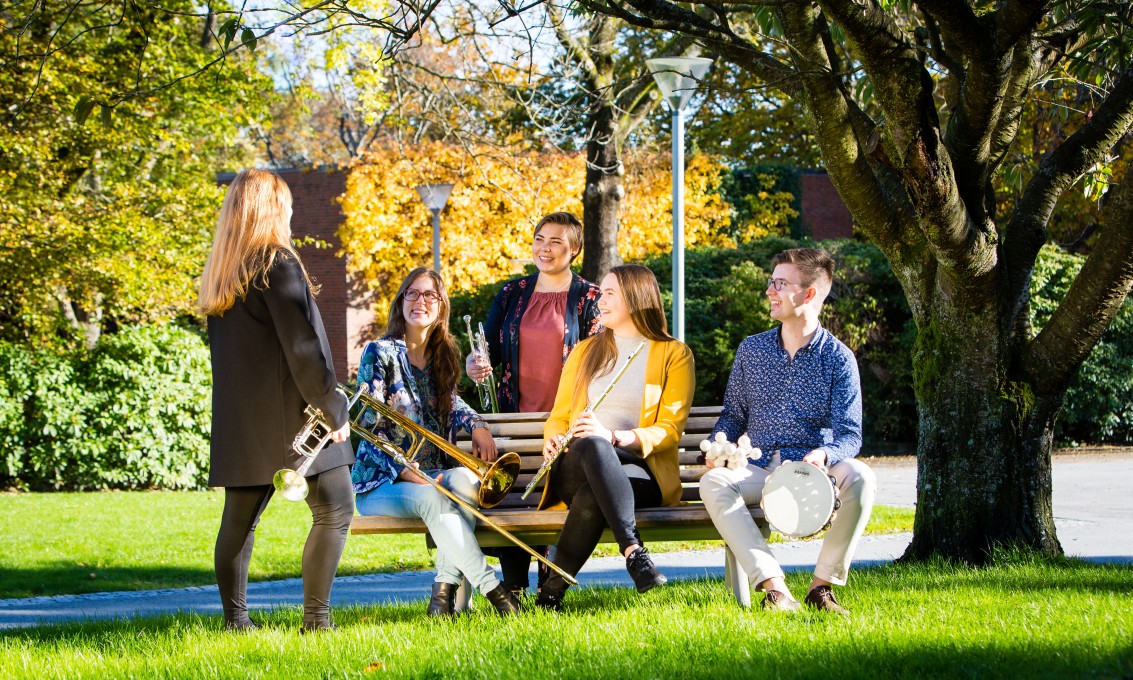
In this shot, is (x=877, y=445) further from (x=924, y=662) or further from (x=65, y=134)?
(x=924, y=662)

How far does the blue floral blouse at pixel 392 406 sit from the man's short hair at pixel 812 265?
1.71m

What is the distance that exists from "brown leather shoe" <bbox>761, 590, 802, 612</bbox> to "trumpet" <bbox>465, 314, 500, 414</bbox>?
5.98 ft

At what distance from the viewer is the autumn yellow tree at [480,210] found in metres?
24.3

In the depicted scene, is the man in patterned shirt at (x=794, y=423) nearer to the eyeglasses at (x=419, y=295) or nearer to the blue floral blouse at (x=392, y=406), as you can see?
the blue floral blouse at (x=392, y=406)

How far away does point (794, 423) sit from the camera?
5219 millimetres

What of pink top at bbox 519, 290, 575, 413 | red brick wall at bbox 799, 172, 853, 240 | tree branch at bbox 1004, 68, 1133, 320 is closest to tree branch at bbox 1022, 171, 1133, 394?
tree branch at bbox 1004, 68, 1133, 320

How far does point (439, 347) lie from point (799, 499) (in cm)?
186

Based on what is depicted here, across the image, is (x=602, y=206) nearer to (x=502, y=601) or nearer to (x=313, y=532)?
(x=502, y=601)

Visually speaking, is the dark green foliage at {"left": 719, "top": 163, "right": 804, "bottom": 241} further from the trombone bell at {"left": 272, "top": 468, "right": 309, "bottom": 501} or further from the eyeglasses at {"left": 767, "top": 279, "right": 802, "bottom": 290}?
the trombone bell at {"left": 272, "top": 468, "right": 309, "bottom": 501}

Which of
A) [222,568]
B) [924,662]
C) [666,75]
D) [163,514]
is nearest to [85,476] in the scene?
[163,514]

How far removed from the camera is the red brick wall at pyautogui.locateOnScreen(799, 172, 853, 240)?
94.7 feet

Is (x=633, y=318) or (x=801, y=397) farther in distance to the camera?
(x=633, y=318)

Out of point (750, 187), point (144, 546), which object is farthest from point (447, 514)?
point (750, 187)

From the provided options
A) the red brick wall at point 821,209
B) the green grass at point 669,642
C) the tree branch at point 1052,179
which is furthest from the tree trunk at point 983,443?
the red brick wall at point 821,209
